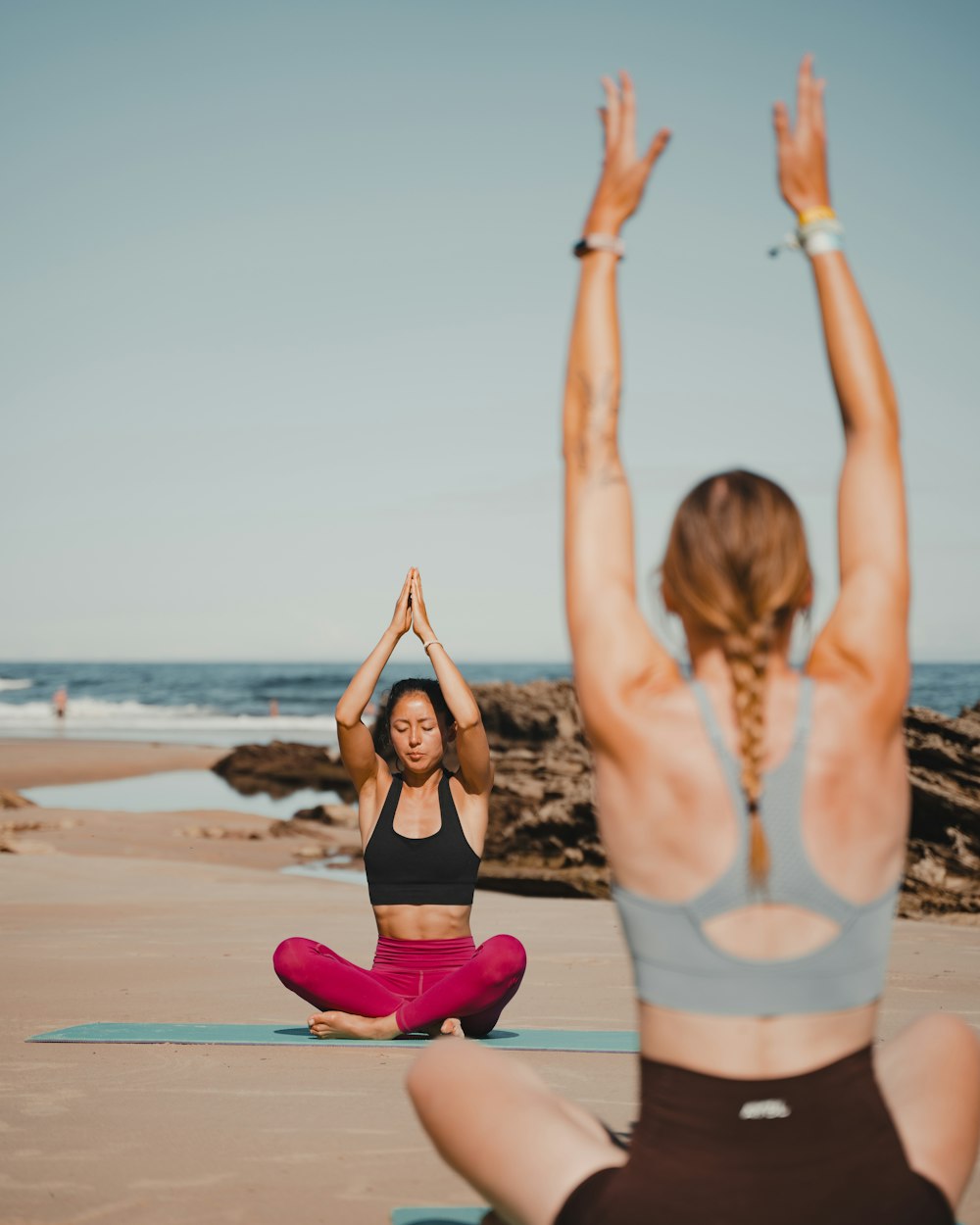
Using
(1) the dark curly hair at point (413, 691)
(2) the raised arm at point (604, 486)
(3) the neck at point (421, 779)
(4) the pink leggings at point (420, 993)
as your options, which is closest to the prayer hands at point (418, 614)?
(1) the dark curly hair at point (413, 691)

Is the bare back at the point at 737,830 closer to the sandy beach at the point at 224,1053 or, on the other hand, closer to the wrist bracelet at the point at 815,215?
the wrist bracelet at the point at 815,215

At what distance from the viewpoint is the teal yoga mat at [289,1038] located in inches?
196

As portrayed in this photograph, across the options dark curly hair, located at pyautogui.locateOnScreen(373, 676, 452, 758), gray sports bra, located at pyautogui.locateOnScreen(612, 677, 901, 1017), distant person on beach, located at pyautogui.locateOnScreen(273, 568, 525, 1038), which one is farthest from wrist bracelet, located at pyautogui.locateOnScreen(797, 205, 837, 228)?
dark curly hair, located at pyautogui.locateOnScreen(373, 676, 452, 758)

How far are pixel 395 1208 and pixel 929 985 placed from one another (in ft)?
13.9

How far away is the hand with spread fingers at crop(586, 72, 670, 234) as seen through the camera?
2.42 m

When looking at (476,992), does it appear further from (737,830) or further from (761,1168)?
(737,830)

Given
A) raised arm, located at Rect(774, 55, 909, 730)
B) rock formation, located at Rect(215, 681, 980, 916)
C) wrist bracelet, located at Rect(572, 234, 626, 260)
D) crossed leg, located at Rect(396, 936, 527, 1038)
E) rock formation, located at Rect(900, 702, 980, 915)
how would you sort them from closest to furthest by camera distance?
raised arm, located at Rect(774, 55, 909, 730) < wrist bracelet, located at Rect(572, 234, 626, 260) < crossed leg, located at Rect(396, 936, 527, 1038) < rock formation, located at Rect(900, 702, 980, 915) < rock formation, located at Rect(215, 681, 980, 916)

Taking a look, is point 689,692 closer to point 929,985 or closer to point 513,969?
point 513,969

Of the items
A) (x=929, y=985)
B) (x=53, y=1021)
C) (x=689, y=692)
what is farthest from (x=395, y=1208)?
(x=929, y=985)

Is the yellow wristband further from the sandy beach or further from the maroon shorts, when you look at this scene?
the sandy beach

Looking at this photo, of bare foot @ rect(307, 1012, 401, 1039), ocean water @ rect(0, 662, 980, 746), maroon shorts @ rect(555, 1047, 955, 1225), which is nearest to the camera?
maroon shorts @ rect(555, 1047, 955, 1225)

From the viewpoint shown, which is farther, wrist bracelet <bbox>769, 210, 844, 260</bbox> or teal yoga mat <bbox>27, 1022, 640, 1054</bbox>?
teal yoga mat <bbox>27, 1022, 640, 1054</bbox>

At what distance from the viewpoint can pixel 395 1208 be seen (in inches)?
122

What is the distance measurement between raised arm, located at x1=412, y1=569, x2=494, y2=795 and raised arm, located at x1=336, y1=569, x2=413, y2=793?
0.06m
